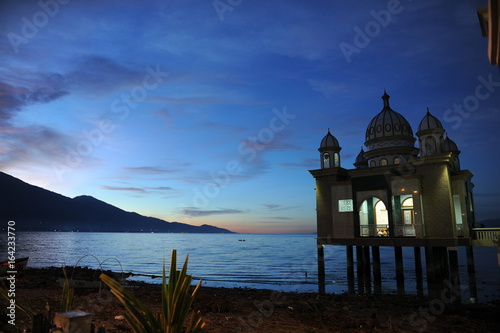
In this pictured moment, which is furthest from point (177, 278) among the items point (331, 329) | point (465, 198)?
point (465, 198)

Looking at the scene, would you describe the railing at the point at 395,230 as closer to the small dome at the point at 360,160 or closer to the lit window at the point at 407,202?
the lit window at the point at 407,202

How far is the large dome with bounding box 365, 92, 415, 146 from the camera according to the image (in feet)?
98.9

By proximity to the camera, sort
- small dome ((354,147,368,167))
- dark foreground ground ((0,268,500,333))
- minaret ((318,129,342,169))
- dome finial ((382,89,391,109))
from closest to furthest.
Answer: dark foreground ground ((0,268,500,333)) → minaret ((318,129,342,169)) → dome finial ((382,89,391,109)) → small dome ((354,147,368,167))

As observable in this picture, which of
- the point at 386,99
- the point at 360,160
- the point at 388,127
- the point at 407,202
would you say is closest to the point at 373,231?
the point at 407,202

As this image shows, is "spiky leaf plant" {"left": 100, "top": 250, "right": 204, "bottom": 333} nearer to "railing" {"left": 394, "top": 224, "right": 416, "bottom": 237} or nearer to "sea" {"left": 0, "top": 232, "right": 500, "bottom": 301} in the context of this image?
"sea" {"left": 0, "top": 232, "right": 500, "bottom": 301}

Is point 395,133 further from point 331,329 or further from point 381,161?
point 331,329

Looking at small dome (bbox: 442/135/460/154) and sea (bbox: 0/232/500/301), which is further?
small dome (bbox: 442/135/460/154)

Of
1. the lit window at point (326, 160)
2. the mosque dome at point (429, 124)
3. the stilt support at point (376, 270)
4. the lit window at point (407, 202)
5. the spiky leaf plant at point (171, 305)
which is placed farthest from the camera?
the lit window at point (407, 202)

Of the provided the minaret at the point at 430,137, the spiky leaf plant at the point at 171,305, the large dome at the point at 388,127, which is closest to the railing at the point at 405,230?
the minaret at the point at 430,137

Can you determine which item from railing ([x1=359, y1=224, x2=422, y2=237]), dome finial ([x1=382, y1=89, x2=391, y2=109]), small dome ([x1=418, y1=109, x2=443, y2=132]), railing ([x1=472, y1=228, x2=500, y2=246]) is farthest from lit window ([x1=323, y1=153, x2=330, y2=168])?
railing ([x1=472, y1=228, x2=500, y2=246])

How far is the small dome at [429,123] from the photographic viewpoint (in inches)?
1037

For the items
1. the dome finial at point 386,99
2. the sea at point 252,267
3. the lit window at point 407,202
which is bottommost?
the sea at point 252,267

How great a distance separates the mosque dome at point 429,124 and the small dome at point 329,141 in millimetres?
6830

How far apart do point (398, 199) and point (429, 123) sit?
6534mm
